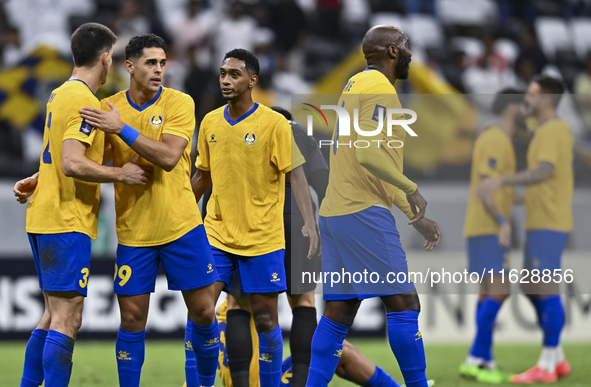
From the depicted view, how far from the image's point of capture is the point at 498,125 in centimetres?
689

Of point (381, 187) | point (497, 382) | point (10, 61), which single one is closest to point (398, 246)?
point (381, 187)

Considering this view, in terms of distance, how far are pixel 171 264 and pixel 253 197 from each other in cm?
67

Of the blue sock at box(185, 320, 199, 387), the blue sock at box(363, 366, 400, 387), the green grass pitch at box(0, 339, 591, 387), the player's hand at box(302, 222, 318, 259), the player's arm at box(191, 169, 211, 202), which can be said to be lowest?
the green grass pitch at box(0, 339, 591, 387)

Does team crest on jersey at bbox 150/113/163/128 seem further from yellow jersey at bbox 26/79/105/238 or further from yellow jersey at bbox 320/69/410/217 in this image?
yellow jersey at bbox 320/69/410/217

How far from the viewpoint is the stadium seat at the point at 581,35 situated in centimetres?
1441

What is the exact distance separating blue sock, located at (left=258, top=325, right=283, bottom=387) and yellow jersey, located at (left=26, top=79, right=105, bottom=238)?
1254 millimetres

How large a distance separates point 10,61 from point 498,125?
7087mm

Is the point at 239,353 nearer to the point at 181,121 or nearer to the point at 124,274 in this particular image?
the point at 124,274

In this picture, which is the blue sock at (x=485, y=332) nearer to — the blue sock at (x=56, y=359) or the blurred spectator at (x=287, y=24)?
the blue sock at (x=56, y=359)

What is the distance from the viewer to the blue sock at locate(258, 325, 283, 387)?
473 centimetres

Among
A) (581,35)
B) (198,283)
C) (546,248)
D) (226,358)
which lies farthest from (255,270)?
(581,35)

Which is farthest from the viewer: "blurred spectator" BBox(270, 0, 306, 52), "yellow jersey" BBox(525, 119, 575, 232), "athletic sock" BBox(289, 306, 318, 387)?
"blurred spectator" BBox(270, 0, 306, 52)

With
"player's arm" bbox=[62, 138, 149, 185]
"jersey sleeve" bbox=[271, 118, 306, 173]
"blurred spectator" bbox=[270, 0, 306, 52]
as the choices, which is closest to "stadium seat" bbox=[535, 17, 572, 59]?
"blurred spectator" bbox=[270, 0, 306, 52]

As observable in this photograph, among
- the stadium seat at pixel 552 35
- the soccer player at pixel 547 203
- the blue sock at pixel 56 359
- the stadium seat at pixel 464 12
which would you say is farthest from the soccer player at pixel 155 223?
the stadium seat at pixel 552 35
